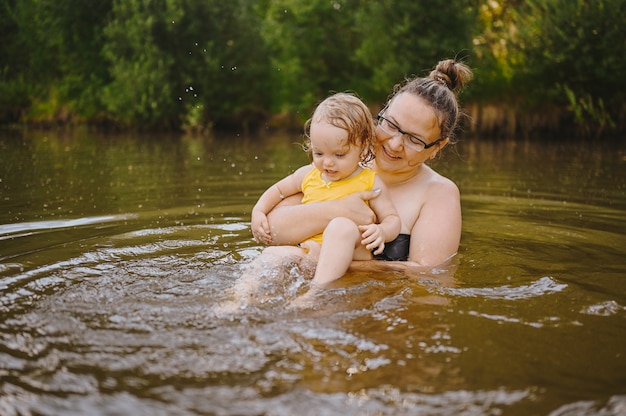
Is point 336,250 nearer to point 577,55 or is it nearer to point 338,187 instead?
point 338,187

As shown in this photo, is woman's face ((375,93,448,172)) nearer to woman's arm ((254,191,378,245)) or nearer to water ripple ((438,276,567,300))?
woman's arm ((254,191,378,245))

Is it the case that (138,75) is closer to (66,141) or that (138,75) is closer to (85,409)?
(66,141)

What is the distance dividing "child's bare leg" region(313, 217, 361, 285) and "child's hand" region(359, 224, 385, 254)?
78mm

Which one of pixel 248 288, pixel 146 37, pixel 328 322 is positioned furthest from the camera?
pixel 146 37

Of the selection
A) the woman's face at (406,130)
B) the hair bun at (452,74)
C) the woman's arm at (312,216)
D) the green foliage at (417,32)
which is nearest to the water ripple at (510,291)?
the woman's arm at (312,216)

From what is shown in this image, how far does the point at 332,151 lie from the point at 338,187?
0.29 meters

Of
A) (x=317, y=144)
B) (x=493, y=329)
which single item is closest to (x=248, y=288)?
(x=317, y=144)

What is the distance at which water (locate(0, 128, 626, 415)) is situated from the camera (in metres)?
2.26

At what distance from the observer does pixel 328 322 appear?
2.96 metres

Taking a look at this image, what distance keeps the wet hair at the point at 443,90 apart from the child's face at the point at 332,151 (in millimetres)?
565

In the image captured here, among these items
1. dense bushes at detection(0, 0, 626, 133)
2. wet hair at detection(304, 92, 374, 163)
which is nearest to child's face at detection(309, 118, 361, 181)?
wet hair at detection(304, 92, 374, 163)

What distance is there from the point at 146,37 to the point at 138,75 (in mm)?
1286

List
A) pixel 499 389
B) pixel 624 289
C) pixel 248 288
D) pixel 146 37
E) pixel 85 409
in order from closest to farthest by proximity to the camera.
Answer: pixel 85 409 → pixel 499 389 → pixel 248 288 → pixel 624 289 → pixel 146 37

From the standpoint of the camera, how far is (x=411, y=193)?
14.4 feet
